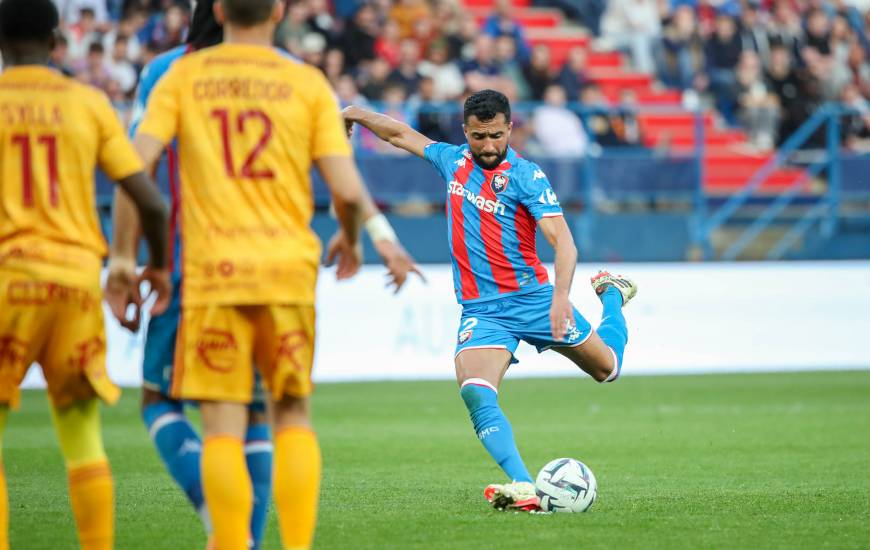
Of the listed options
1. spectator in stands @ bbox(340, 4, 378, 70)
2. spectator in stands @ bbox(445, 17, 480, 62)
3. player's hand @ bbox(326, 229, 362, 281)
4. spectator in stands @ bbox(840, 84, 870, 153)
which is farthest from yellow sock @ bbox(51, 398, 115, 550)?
spectator in stands @ bbox(840, 84, 870, 153)

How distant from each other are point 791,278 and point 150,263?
13.5m

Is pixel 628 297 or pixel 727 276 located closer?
pixel 628 297

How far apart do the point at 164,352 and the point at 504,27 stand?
1748cm

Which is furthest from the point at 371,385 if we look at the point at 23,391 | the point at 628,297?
the point at 628,297

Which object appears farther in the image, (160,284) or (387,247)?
(160,284)

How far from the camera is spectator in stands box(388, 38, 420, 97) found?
19.7 meters

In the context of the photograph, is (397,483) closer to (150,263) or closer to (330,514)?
(330,514)

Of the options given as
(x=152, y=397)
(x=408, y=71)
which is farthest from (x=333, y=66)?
(x=152, y=397)

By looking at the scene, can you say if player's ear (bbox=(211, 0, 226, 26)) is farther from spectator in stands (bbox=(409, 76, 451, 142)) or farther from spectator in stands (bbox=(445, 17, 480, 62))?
spectator in stands (bbox=(445, 17, 480, 62))

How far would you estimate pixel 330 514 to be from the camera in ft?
23.6

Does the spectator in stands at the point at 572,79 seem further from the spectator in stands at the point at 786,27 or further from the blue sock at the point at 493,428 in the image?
the blue sock at the point at 493,428

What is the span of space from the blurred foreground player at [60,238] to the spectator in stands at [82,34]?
14351 millimetres

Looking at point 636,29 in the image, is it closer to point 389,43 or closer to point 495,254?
point 389,43

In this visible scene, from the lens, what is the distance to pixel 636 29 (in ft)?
80.1
